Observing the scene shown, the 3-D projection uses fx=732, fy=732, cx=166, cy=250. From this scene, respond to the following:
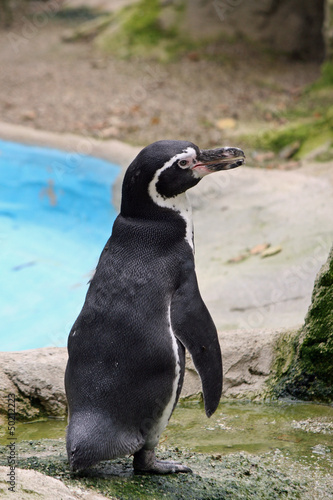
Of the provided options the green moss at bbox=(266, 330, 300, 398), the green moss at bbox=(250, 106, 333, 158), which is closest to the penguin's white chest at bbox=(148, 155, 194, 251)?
the green moss at bbox=(266, 330, 300, 398)

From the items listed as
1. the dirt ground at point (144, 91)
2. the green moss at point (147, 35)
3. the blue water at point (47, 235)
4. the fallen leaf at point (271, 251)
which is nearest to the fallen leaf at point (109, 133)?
the dirt ground at point (144, 91)

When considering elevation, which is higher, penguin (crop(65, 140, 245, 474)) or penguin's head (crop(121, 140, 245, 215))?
penguin's head (crop(121, 140, 245, 215))

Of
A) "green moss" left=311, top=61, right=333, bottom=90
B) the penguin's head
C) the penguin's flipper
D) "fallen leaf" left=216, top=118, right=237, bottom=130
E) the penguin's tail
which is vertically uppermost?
the penguin's head

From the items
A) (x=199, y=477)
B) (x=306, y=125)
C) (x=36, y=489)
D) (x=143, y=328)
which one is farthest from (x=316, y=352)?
(x=306, y=125)

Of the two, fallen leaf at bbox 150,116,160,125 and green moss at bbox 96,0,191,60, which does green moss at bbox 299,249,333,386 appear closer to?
fallen leaf at bbox 150,116,160,125

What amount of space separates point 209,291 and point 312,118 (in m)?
4.21

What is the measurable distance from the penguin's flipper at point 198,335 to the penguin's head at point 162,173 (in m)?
0.30

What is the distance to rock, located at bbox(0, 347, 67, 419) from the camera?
3334 millimetres

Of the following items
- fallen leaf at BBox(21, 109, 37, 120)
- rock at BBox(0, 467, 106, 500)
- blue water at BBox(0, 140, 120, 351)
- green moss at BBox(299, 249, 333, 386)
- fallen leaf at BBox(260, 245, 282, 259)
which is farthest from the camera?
fallen leaf at BBox(21, 109, 37, 120)

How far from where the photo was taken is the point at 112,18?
11.4m

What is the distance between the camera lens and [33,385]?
11.0 ft

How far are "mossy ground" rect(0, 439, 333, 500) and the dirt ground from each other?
5.27m

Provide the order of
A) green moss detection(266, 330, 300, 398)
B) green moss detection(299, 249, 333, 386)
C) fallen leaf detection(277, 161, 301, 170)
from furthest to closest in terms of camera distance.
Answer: fallen leaf detection(277, 161, 301, 170) < green moss detection(266, 330, 300, 398) < green moss detection(299, 249, 333, 386)

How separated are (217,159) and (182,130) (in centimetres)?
565
